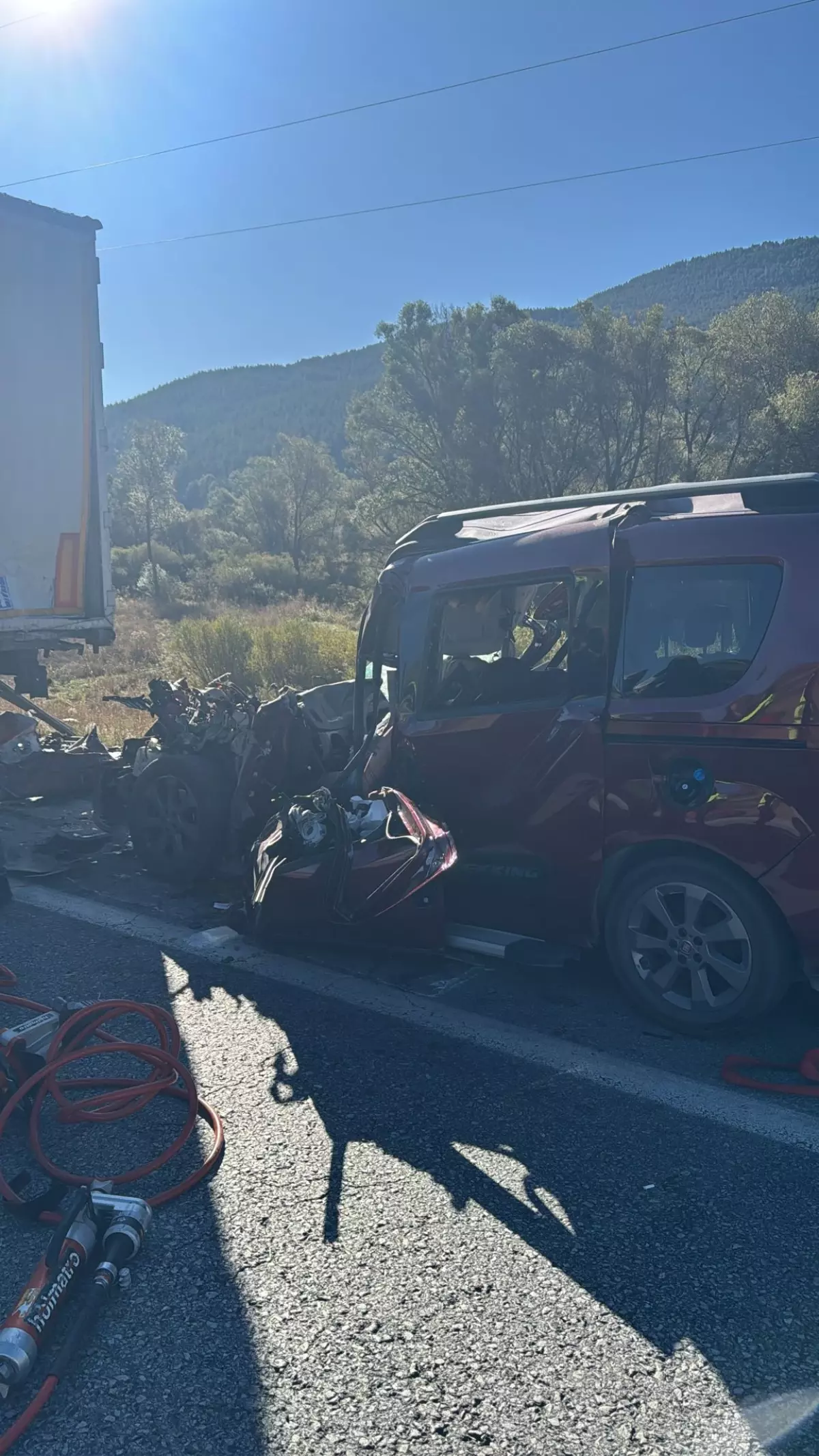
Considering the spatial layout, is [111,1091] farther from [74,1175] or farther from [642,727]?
[642,727]

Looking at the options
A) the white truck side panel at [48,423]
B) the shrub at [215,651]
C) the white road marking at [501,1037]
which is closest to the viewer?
the white road marking at [501,1037]

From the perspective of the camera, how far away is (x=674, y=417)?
26.1 m

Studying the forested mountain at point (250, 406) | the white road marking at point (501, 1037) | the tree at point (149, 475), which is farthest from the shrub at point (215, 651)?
the forested mountain at point (250, 406)

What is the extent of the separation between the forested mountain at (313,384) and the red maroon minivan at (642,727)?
60.8 metres

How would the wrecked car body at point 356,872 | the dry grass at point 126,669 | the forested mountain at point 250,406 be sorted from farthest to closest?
the forested mountain at point 250,406
the dry grass at point 126,669
the wrecked car body at point 356,872

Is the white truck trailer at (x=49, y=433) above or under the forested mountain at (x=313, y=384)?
under

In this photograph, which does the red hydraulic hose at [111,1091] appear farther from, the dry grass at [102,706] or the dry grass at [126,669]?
the dry grass at [126,669]

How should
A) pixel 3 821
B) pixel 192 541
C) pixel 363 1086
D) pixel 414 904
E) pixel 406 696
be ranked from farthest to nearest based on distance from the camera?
pixel 192 541, pixel 3 821, pixel 406 696, pixel 414 904, pixel 363 1086

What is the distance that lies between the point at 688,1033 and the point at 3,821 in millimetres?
6086

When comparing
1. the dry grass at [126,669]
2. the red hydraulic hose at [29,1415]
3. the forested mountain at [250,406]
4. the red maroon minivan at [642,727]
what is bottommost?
the dry grass at [126,669]

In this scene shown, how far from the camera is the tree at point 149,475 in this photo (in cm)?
4284

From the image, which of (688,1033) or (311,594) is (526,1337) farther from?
(311,594)

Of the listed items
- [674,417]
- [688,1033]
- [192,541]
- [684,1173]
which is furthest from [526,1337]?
[192,541]

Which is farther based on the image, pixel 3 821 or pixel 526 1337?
pixel 3 821
